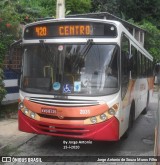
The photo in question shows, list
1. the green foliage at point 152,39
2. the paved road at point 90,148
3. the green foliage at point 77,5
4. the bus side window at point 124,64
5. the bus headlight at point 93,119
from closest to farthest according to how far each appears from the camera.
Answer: the bus headlight at point 93,119 → the bus side window at point 124,64 → the paved road at point 90,148 → the green foliage at point 77,5 → the green foliage at point 152,39

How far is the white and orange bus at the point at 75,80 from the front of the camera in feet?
24.0

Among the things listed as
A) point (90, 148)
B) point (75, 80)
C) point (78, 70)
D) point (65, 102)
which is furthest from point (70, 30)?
point (90, 148)

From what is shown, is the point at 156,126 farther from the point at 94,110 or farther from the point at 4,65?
the point at 4,65

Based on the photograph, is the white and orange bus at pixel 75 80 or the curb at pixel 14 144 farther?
the curb at pixel 14 144

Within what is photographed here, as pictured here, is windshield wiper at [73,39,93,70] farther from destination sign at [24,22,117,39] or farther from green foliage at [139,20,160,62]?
green foliage at [139,20,160,62]

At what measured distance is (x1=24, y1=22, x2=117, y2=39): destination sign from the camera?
7602 mm

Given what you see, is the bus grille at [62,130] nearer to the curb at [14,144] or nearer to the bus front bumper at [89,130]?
the bus front bumper at [89,130]

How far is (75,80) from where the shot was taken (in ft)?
24.5

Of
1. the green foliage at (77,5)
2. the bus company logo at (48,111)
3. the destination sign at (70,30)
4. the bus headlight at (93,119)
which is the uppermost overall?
the green foliage at (77,5)

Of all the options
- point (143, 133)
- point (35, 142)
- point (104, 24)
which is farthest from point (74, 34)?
point (143, 133)

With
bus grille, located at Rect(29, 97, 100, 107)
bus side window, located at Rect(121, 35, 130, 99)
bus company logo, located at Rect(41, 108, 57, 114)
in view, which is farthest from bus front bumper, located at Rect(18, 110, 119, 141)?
bus side window, located at Rect(121, 35, 130, 99)

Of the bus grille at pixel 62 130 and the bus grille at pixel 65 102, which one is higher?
the bus grille at pixel 65 102

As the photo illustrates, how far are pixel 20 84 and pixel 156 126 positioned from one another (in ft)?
16.5

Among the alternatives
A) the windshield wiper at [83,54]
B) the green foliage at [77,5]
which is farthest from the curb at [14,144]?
the green foliage at [77,5]
